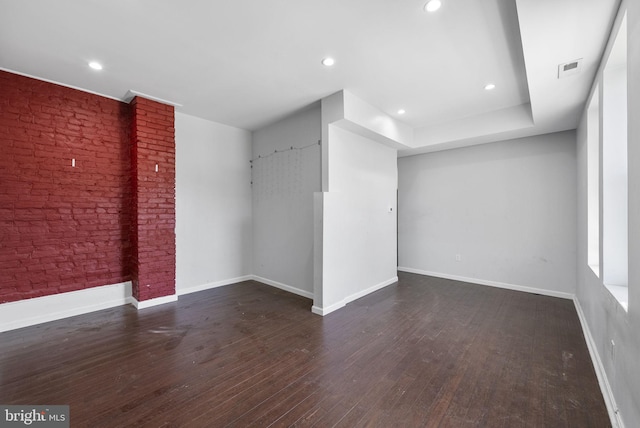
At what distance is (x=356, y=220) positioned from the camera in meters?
4.19

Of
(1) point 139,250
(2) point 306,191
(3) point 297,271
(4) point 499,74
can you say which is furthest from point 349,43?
(1) point 139,250

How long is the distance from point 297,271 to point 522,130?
4141 mm

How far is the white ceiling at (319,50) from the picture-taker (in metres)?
2.05

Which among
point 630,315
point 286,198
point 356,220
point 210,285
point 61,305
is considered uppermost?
point 286,198

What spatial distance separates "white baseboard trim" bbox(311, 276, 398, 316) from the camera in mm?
3600

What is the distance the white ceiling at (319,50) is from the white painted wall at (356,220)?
0.85m

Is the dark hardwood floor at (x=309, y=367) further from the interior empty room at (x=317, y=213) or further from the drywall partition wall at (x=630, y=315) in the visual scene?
the drywall partition wall at (x=630, y=315)

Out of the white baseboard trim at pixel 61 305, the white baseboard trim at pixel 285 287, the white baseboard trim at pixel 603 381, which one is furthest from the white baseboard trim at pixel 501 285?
the white baseboard trim at pixel 61 305

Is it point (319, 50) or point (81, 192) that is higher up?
point (319, 50)

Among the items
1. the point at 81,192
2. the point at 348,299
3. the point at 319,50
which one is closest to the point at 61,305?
the point at 81,192

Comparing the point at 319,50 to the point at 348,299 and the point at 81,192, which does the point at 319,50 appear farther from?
the point at 81,192

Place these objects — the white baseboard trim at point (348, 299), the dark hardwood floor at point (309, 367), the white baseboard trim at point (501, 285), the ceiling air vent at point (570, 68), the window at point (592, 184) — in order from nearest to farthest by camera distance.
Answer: the dark hardwood floor at point (309, 367) → the ceiling air vent at point (570, 68) → the window at point (592, 184) → the white baseboard trim at point (348, 299) → the white baseboard trim at point (501, 285)

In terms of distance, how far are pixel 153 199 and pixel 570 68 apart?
502 centimetres

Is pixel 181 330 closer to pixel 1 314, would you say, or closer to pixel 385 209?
pixel 1 314
